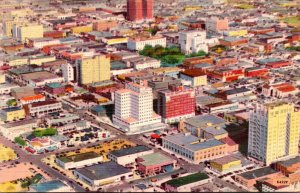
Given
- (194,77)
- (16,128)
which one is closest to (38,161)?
(16,128)

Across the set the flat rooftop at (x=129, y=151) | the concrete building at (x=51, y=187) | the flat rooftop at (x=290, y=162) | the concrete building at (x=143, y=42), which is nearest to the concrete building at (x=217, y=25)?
the concrete building at (x=143, y=42)

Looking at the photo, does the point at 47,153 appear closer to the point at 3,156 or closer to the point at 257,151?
the point at 3,156

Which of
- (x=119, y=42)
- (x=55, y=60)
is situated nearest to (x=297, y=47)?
(x=119, y=42)

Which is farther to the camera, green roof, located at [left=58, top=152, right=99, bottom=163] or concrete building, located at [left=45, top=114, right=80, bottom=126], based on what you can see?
concrete building, located at [left=45, top=114, right=80, bottom=126]

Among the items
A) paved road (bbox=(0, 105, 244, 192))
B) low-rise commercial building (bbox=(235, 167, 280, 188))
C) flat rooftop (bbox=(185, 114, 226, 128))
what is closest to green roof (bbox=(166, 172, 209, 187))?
Result: paved road (bbox=(0, 105, 244, 192))

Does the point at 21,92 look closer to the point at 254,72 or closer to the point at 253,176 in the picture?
Result: the point at 254,72

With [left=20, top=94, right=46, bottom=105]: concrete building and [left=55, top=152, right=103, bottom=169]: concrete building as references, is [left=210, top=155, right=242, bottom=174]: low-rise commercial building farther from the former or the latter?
[left=20, top=94, right=46, bottom=105]: concrete building
